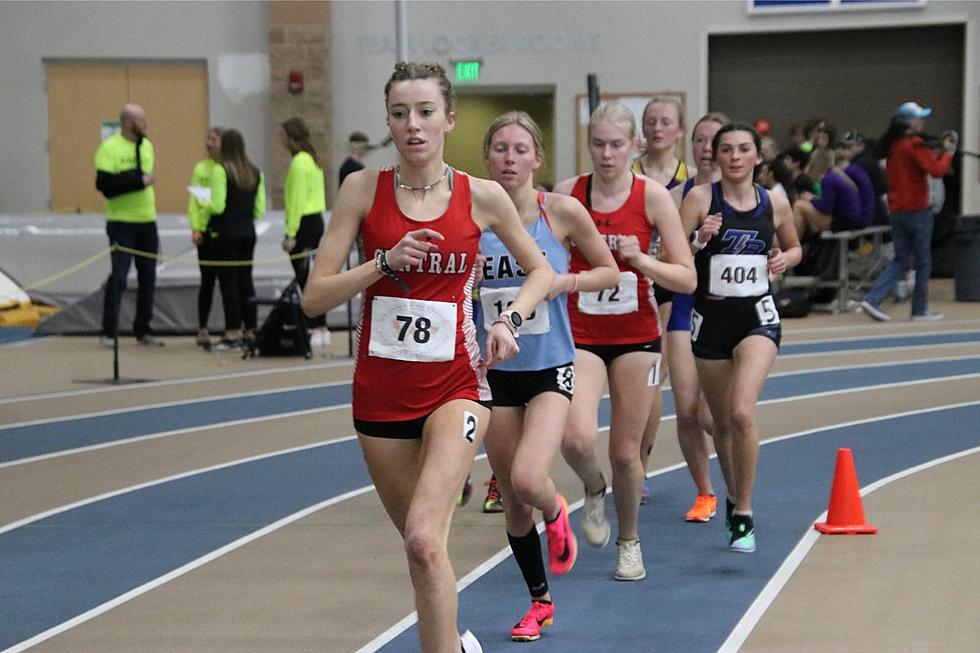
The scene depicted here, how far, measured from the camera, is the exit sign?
69.3 ft

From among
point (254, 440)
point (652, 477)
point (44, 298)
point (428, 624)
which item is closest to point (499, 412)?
point (428, 624)

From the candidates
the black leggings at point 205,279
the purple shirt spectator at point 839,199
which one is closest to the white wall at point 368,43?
the purple shirt spectator at point 839,199

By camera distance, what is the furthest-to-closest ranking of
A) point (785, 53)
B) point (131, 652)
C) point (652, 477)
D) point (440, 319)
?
1. point (785, 53)
2. point (652, 477)
3. point (131, 652)
4. point (440, 319)

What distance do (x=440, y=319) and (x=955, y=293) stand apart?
51.9ft

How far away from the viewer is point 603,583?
5910mm

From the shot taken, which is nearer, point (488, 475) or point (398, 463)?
point (398, 463)

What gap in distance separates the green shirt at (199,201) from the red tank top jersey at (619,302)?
29.3 ft

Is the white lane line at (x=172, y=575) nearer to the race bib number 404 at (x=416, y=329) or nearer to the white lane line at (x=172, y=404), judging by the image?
the race bib number 404 at (x=416, y=329)

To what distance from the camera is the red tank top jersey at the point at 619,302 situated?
235 inches

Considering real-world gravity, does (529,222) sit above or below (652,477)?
above

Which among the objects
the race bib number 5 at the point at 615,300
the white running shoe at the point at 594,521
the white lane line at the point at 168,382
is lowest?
the white lane line at the point at 168,382

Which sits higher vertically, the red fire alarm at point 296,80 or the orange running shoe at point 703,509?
the red fire alarm at point 296,80

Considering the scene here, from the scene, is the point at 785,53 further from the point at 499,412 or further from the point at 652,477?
the point at 499,412

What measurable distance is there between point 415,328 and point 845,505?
3270mm
